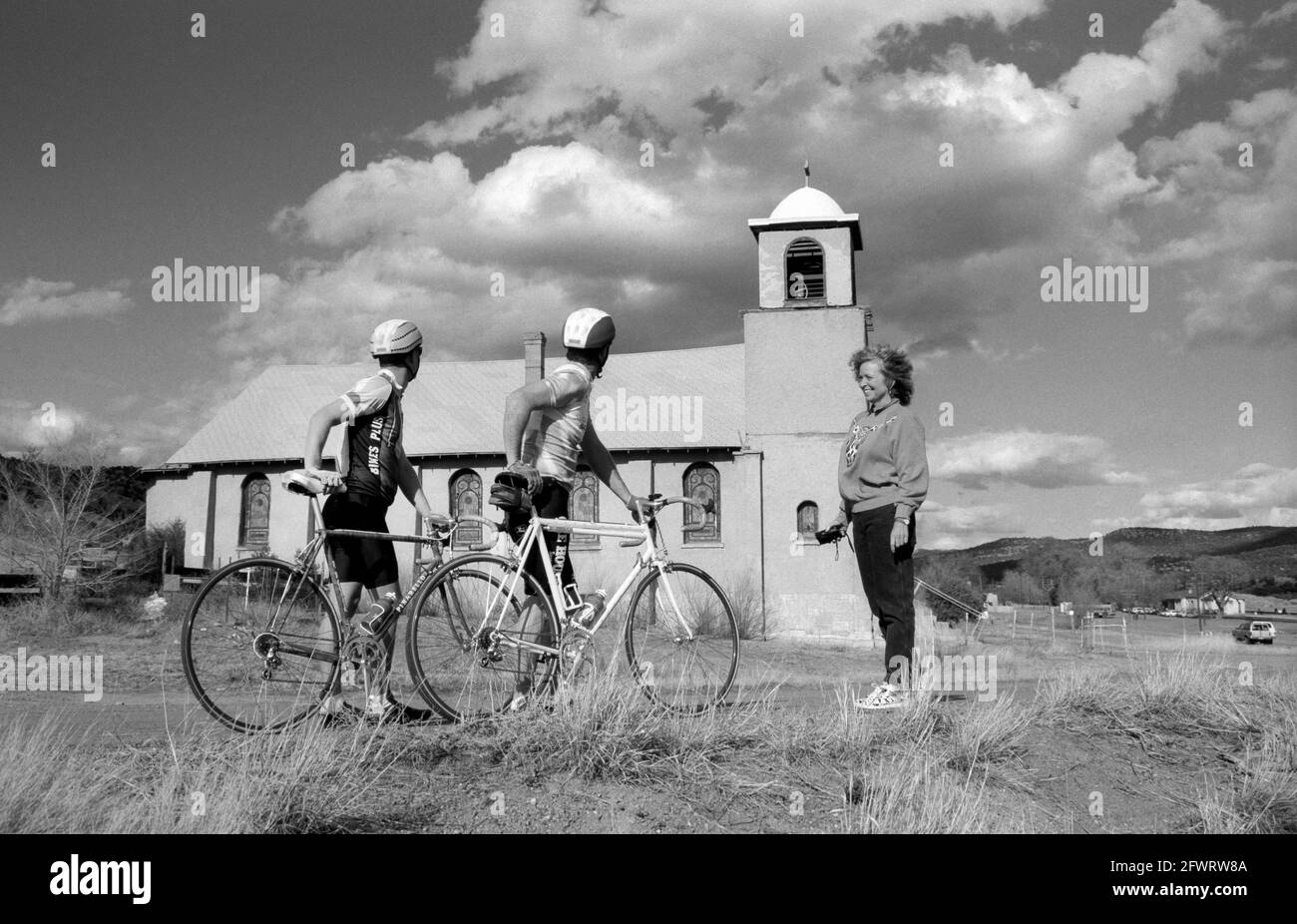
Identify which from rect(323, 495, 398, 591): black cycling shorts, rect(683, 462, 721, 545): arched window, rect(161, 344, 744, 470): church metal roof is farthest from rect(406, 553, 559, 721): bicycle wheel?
rect(161, 344, 744, 470): church metal roof

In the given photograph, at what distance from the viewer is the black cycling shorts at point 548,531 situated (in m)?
4.95

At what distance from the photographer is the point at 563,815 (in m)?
3.61

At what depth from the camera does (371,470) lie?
5094mm

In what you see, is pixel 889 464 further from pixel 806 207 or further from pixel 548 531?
pixel 806 207

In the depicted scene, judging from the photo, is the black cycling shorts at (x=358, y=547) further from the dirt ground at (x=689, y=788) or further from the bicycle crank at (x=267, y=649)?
Answer: the dirt ground at (x=689, y=788)

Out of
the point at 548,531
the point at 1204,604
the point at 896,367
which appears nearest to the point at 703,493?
the point at 896,367

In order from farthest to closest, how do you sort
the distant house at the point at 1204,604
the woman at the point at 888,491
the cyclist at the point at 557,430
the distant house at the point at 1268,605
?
1. the distant house at the point at 1268,605
2. the distant house at the point at 1204,604
3. the woman at the point at 888,491
4. the cyclist at the point at 557,430

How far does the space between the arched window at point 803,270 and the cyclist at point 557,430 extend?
25.0 m

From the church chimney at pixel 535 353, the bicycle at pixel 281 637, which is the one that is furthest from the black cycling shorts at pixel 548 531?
the church chimney at pixel 535 353

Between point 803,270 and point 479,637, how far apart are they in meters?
26.3

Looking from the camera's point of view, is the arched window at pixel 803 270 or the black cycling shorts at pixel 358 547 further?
the arched window at pixel 803 270

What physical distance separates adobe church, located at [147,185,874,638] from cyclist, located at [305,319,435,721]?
20.4 m

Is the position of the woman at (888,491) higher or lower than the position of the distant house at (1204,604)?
higher
